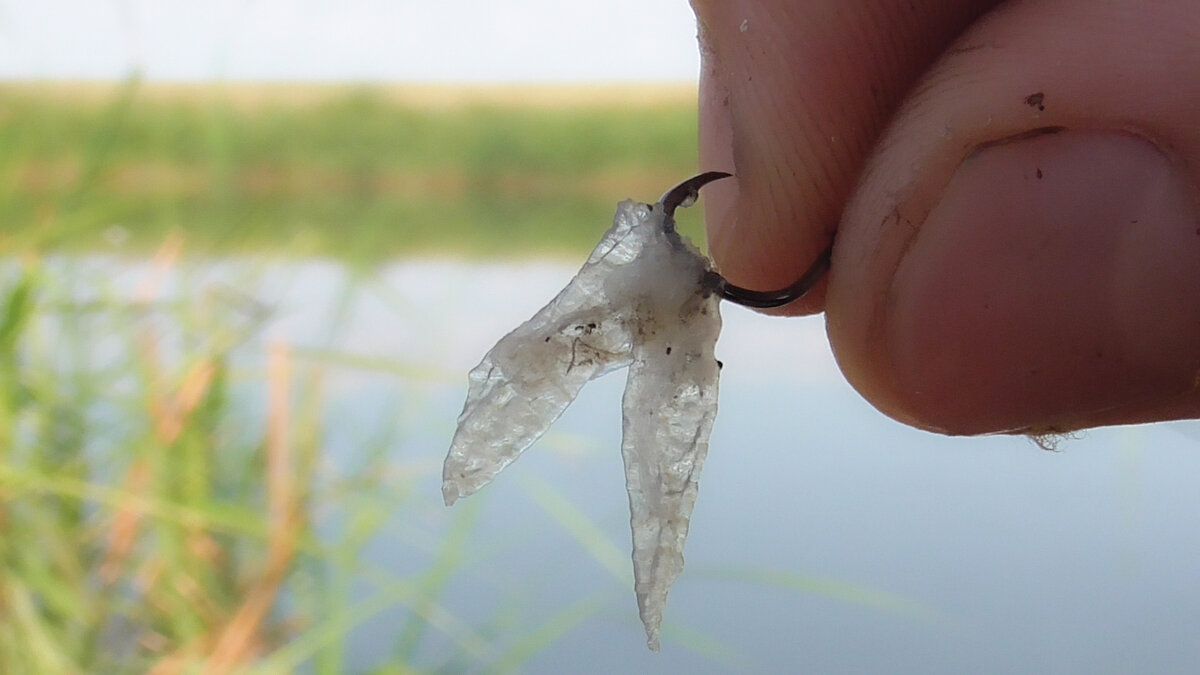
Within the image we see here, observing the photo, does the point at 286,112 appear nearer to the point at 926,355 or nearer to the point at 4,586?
the point at 4,586

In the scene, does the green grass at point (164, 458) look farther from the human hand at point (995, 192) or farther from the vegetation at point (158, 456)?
the human hand at point (995, 192)

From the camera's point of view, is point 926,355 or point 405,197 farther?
point 405,197

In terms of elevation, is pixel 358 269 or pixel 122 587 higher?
pixel 358 269

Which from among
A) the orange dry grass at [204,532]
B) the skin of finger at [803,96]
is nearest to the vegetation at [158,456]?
the orange dry grass at [204,532]

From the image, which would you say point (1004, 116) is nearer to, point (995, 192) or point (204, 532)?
point (995, 192)

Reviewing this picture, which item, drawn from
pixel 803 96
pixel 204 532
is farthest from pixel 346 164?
pixel 803 96

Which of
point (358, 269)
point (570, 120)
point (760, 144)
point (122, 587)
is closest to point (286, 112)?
point (570, 120)
